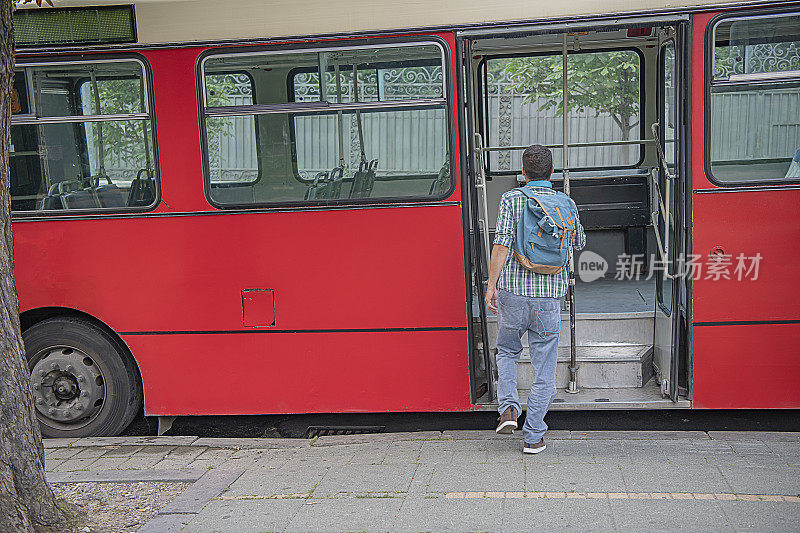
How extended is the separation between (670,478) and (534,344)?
3.60ft

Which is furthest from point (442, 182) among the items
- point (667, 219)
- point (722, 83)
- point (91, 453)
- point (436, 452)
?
point (91, 453)

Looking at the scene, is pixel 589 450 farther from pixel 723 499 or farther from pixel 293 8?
pixel 293 8

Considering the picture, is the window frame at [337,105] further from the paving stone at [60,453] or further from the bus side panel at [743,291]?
the paving stone at [60,453]

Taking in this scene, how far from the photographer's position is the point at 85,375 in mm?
5836

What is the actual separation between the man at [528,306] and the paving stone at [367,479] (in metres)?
0.72

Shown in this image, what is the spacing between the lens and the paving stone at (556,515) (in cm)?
393

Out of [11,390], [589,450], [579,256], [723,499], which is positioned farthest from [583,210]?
[11,390]

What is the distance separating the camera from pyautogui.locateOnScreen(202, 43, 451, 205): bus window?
5.25m

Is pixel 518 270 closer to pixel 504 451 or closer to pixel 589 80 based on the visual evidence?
pixel 504 451

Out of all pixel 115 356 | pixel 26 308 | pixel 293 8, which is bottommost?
pixel 115 356

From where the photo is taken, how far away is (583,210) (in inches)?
318

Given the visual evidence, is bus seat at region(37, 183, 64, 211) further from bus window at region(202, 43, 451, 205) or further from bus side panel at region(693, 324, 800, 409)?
bus side panel at region(693, 324, 800, 409)

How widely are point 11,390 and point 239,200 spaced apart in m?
2.14

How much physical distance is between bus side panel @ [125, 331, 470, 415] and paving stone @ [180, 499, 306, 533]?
124 cm
